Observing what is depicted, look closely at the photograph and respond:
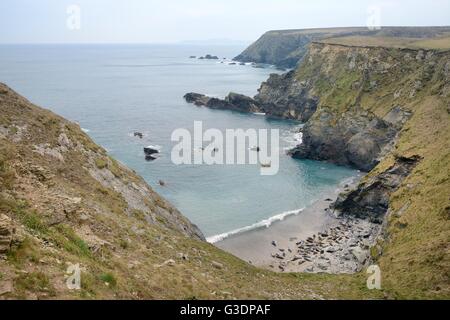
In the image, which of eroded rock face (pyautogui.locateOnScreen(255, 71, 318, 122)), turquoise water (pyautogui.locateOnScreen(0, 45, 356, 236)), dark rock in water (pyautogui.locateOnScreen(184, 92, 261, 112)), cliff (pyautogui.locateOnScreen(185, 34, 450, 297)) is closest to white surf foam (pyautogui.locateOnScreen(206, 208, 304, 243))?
turquoise water (pyautogui.locateOnScreen(0, 45, 356, 236))

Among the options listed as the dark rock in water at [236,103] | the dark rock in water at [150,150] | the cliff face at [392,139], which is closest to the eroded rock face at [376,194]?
the cliff face at [392,139]

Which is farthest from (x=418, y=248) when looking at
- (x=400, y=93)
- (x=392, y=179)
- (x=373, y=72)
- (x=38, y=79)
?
Result: (x=38, y=79)

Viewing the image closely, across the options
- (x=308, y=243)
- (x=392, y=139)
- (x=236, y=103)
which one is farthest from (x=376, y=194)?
(x=236, y=103)

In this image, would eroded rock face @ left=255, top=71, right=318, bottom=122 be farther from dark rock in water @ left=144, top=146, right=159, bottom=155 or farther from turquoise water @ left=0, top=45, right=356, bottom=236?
dark rock in water @ left=144, top=146, right=159, bottom=155

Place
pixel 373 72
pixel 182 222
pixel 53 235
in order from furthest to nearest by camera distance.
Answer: pixel 373 72 → pixel 182 222 → pixel 53 235

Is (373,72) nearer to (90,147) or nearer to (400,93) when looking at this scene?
(400,93)

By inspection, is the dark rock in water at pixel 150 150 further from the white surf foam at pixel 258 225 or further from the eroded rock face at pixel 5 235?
the eroded rock face at pixel 5 235
